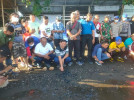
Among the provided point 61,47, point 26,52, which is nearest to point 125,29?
point 61,47

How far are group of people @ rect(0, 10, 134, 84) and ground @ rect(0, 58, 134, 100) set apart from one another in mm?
462

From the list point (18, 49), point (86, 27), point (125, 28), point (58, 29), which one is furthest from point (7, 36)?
point (125, 28)

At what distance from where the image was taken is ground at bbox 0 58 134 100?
3057 millimetres

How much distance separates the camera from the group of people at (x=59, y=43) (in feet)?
14.6

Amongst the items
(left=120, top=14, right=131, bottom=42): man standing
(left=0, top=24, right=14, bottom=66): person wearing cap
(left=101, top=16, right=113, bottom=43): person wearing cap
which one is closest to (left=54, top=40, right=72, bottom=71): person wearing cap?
(left=0, top=24, right=14, bottom=66): person wearing cap

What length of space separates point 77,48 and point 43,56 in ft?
4.17

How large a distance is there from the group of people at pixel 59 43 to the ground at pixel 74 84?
1.52 ft

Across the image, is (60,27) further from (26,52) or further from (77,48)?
(26,52)

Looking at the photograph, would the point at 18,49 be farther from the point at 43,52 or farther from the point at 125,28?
the point at 125,28

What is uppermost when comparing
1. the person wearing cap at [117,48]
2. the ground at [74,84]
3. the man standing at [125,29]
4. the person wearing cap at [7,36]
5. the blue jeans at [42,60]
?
the man standing at [125,29]

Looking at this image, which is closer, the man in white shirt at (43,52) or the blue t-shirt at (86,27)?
the man in white shirt at (43,52)

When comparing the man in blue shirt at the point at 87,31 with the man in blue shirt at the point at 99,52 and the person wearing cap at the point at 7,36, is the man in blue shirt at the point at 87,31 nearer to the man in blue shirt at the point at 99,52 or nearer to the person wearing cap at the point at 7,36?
the man in blue shirt at the point at 99,52

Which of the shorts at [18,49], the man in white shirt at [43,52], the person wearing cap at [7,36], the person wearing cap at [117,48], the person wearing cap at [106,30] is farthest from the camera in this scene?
the person wearing cap at [106,30]

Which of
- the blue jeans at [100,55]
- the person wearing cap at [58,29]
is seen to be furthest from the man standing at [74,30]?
the blue jeans at [100,55]
